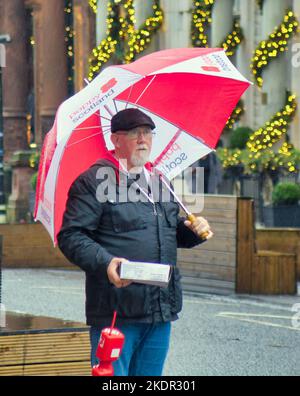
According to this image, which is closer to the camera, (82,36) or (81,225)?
(81,225)

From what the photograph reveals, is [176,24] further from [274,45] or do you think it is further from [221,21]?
[274,45]

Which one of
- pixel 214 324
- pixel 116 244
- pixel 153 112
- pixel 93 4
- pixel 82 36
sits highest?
pixel 93 4

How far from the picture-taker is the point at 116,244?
7.12 meters

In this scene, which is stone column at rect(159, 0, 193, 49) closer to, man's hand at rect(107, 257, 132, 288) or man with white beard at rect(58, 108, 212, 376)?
man with white beard at rect(58, 108, 212, 376)

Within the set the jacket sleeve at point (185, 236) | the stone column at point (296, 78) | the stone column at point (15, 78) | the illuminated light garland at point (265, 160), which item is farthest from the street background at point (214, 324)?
the stone column at point (15, 78)

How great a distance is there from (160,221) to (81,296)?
9.52m

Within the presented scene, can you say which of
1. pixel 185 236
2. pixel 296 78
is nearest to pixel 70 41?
pixel 296 78

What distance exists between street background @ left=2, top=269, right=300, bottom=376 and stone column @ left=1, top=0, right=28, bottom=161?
67.1 ft

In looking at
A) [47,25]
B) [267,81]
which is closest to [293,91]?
[267,81]

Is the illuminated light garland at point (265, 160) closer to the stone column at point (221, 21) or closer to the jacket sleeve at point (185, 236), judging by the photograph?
the stone column at point (221, 21)

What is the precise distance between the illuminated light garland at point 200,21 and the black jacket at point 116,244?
A: 78.2 ft

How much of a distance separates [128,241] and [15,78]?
3394 centimetres

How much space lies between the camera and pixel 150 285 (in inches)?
278

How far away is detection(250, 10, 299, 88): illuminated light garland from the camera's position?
28.0 meters
